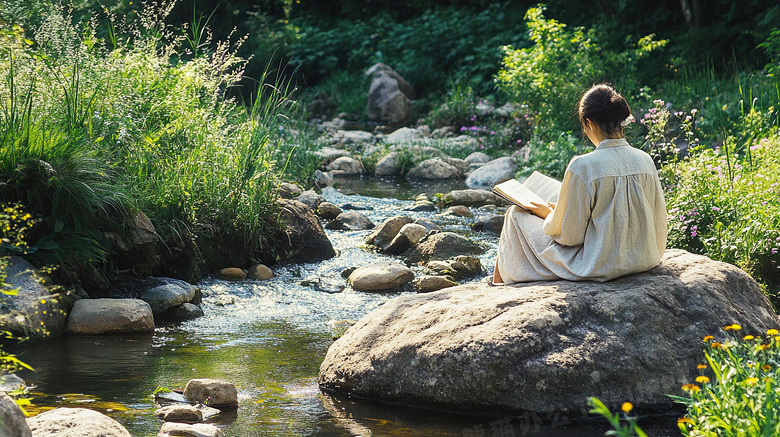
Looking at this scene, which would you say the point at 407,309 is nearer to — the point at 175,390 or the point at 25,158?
the point at 175,390

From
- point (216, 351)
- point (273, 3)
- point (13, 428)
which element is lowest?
point (216, 351)

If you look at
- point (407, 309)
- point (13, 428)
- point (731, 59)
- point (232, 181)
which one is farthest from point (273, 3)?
point (13, 428)

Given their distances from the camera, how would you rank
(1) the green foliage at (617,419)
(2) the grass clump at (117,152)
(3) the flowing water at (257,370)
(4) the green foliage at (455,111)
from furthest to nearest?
(4) the green foliage at (455,111) < (2) the grass clump at (117,152) < (3) the flowing water at (257,370) < (1) the green foliage at (617,419)

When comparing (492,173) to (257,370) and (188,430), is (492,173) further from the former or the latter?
(188,430)

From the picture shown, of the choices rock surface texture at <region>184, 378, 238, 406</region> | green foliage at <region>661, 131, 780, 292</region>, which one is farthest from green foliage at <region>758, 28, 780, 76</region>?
rock surface texture at <region>184, 378, 238, 406</region>

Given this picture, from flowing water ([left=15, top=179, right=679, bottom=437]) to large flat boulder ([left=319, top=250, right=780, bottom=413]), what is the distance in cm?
12

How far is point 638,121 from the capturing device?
464 inches

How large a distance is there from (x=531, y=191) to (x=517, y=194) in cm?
22

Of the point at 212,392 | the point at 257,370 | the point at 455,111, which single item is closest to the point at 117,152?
the point at 257,370

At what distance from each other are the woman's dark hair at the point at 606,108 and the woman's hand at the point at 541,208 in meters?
0.58

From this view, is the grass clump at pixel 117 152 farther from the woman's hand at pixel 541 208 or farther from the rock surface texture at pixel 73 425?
the woman's hand at pixel 541 208

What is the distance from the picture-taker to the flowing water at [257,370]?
3.84 meters

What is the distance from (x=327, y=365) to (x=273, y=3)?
788 inches

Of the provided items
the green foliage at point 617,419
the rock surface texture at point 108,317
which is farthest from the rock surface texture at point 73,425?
the rock surface texture at point 108,317
